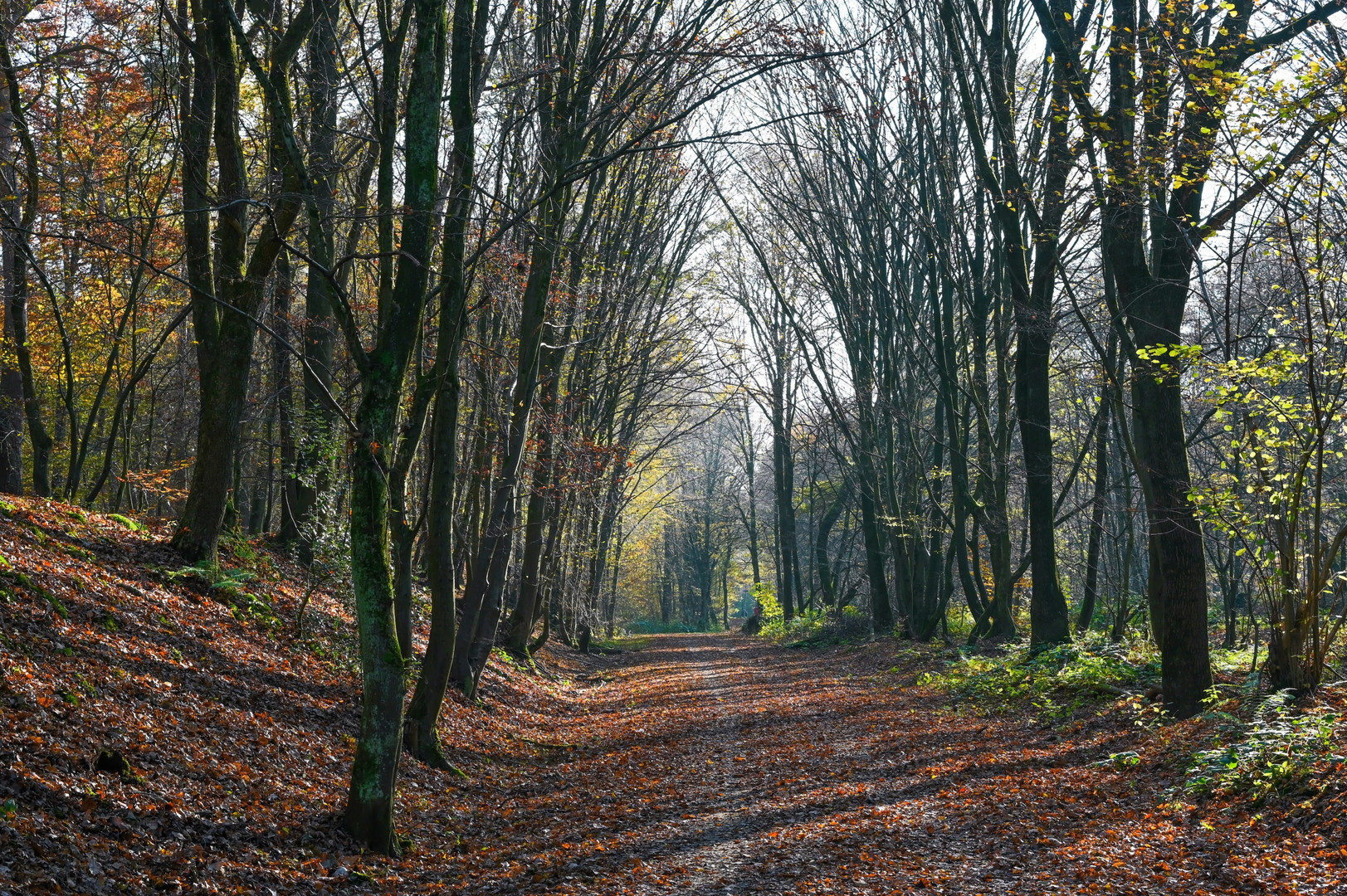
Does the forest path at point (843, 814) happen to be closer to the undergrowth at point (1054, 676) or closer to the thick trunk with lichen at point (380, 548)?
the undergrowth at point (1054, 676)

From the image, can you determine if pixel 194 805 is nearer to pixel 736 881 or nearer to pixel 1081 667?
pixel 736 881

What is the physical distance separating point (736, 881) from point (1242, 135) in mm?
6812

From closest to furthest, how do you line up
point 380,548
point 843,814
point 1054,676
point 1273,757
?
1. point 380,548
2. point 1273,757
3. point 843,814
4. point 1054,676

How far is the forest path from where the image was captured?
17.5ft

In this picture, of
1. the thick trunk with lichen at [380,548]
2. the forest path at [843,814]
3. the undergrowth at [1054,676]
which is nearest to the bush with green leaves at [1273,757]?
the forest path at [843,814]

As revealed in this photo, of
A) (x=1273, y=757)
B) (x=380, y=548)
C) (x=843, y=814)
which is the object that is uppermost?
(x=380, y=548)

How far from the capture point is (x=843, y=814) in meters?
6.81

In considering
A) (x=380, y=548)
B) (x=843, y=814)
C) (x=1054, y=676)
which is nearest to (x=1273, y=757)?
(x=843, y=814)

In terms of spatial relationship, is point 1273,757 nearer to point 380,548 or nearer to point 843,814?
point 843,814

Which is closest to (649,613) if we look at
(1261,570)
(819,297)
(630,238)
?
(819,297)

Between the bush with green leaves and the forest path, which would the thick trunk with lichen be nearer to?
the forest path

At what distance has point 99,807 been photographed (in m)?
4.72

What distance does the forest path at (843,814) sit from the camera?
532cm

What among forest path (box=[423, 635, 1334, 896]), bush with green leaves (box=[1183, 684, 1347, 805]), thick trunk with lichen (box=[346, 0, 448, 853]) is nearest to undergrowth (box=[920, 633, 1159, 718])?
forest path (box=[423, 635, 1334, 896])
